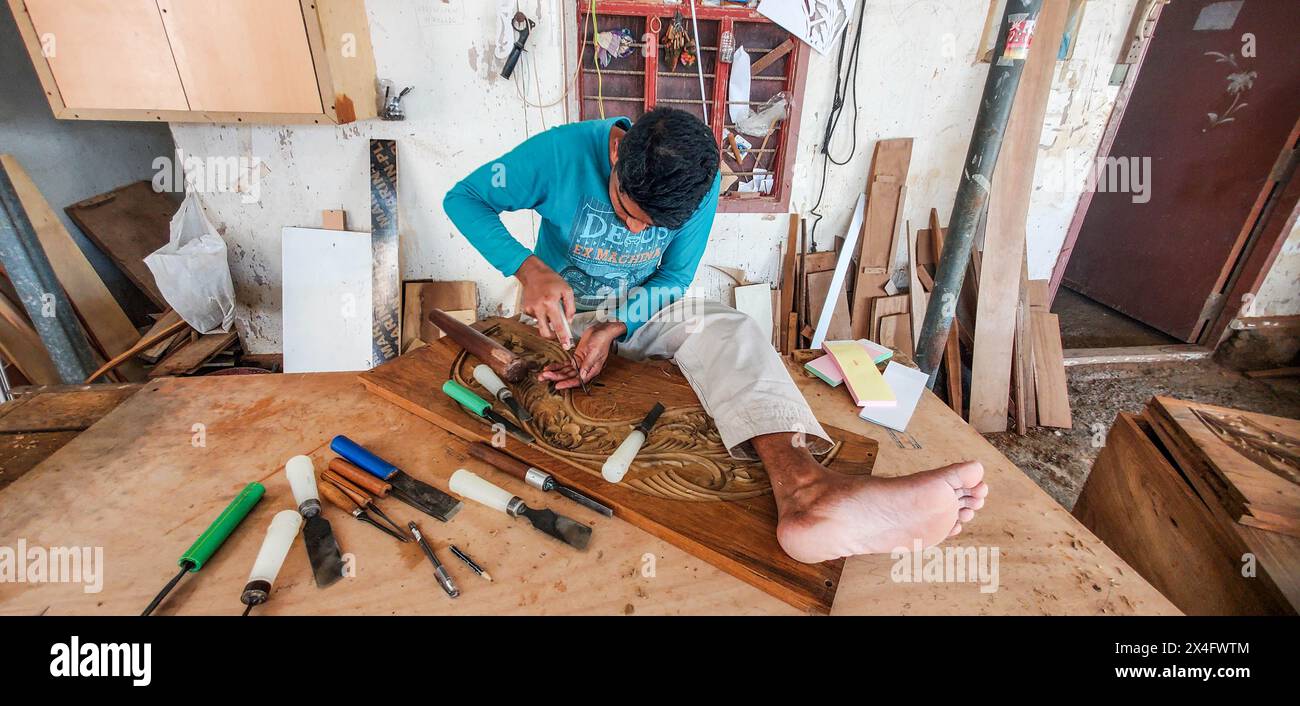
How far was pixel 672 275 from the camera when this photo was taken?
6.54ft

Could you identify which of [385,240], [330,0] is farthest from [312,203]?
[330,0]

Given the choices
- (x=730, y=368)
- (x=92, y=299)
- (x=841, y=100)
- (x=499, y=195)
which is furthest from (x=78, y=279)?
(x=841, y=100)

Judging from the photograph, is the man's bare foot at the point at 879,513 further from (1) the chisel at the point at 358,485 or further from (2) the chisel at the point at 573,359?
(1) the chisel at the point at 358,485

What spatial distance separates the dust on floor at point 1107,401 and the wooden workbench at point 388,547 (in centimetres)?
192

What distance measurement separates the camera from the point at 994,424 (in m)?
3.06

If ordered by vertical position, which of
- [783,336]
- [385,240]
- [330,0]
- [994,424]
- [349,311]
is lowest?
[994,424]

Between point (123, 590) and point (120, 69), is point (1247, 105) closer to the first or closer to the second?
point (123, 590)

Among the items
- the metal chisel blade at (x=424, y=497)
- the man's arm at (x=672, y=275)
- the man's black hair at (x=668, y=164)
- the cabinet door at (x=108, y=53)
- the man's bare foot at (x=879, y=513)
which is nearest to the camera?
the man's bare foot at (x=879, y=513)

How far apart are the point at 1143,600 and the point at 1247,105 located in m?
4.15

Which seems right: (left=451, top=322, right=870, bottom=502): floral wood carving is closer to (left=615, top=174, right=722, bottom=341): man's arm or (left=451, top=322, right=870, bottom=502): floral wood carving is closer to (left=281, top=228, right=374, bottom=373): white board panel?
(left=615, top=174, right=722, bottom=341): man's arm

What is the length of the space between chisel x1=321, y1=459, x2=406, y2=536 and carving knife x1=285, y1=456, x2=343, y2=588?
40mm

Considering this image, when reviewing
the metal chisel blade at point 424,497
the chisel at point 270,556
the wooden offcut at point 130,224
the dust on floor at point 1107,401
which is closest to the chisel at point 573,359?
the metal chisel blade at point 424,497

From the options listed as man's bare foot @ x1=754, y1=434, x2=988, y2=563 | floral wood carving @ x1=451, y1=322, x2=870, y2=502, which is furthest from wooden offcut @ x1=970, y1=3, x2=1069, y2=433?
man's bare foot @ x1=754, y1=434, x2=988, y2=563

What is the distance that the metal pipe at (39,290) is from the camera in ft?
6.54
